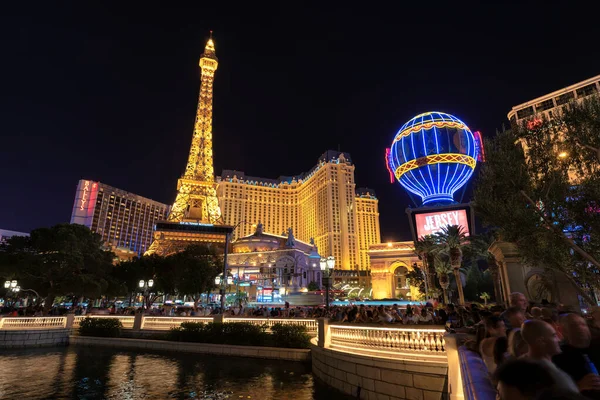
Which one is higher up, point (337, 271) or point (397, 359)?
point (337, 271)

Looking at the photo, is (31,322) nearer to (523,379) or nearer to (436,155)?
(523,379)

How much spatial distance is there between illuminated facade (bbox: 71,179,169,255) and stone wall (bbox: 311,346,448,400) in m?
123

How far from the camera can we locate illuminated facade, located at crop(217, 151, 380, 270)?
120438 millimetres

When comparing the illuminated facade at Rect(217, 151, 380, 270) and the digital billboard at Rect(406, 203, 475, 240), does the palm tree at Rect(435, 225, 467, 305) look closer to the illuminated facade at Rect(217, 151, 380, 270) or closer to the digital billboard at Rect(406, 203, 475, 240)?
the digital billboard at Rect(406, 203, 475, 240)

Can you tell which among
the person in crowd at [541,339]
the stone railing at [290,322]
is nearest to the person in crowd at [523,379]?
the person in crowd at [541,339]

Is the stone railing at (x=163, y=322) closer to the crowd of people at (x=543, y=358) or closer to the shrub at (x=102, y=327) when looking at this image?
the shrub at (x=102, y=327)

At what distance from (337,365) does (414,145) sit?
3495 centimetres

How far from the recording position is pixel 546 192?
1402 cm

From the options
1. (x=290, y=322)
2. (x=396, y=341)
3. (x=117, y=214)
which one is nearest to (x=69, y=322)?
(x=290, y=322)

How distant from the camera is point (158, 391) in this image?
11.3m

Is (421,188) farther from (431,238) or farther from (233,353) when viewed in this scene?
(233,353)

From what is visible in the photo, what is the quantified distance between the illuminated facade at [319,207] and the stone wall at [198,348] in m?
97.8

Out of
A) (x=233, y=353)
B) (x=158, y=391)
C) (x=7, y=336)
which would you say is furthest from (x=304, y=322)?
(x=7, y=336)

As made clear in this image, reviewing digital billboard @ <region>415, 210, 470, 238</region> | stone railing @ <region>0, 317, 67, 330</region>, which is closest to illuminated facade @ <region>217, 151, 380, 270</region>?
digital billboard @ <region>415, 210, 470, 238</region>
